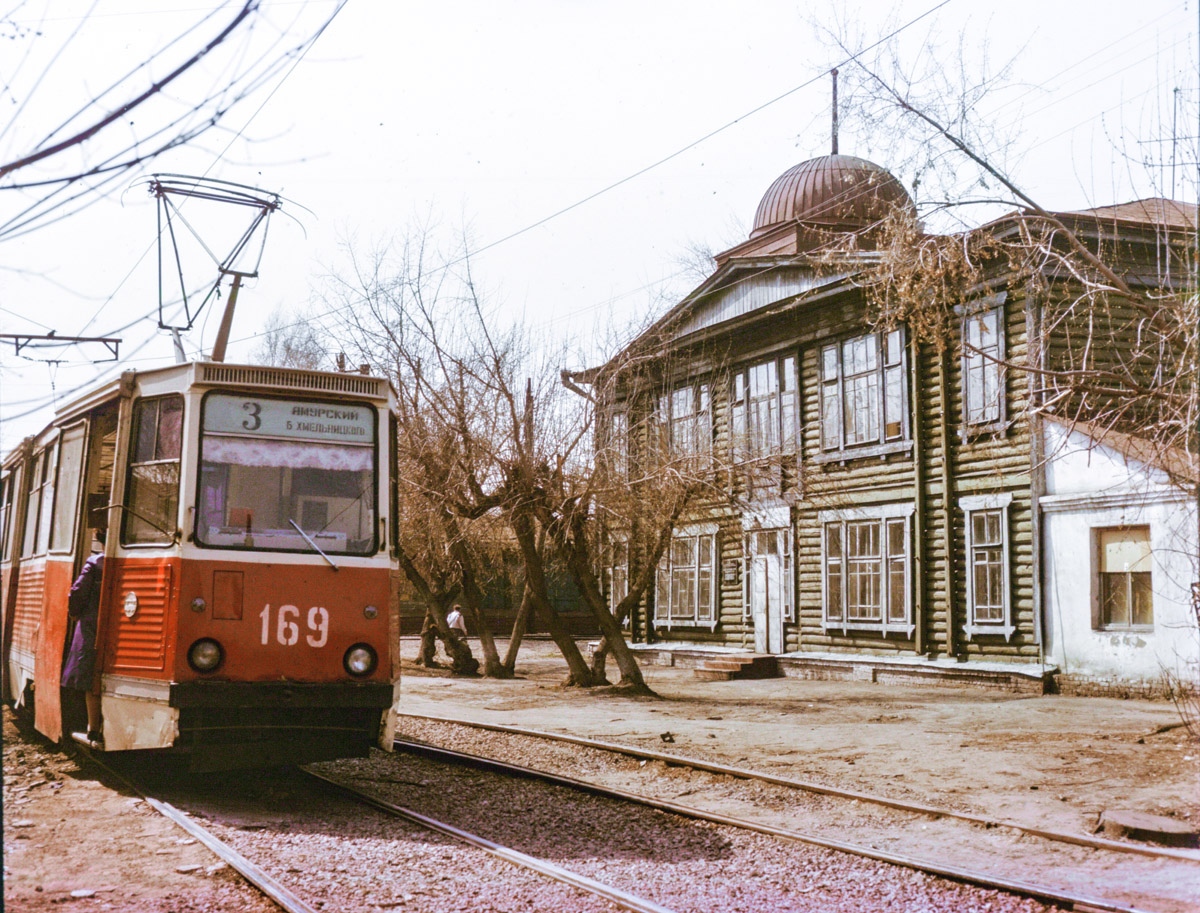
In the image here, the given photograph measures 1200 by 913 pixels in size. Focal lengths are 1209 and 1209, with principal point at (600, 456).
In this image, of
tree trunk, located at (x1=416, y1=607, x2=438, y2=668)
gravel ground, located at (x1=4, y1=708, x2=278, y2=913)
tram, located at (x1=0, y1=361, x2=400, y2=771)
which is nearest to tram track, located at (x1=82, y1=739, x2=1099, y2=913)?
gravel ground, located at (x1=4, y1=708, x2=278, y2=913)

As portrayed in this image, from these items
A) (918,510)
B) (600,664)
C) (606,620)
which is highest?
(918,510)

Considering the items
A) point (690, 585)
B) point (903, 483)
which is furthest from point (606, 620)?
point (690, 585)

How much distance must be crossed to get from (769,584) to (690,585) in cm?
321

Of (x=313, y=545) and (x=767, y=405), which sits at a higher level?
(x=767, y=405)

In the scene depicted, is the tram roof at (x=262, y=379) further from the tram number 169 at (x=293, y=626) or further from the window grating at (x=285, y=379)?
the tram number 169 at (x=293, y=626)

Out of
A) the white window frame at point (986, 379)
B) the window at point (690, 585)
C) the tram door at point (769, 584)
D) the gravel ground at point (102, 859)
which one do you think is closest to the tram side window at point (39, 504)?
the gravel ground at point (102, 859)

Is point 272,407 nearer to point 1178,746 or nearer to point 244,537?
point 244,537

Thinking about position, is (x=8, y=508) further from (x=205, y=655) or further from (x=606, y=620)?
(x=606, y=620)

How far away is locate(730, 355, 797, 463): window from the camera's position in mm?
24000

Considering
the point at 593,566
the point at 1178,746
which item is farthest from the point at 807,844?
the point at 593,566

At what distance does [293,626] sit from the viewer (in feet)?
27.2

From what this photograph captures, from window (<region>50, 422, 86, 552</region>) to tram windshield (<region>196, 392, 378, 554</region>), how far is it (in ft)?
5.60

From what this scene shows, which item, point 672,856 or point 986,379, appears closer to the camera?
point 672,856

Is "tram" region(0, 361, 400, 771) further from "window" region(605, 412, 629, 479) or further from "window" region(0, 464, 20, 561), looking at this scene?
"window" region(605, 412, 629, 479)
